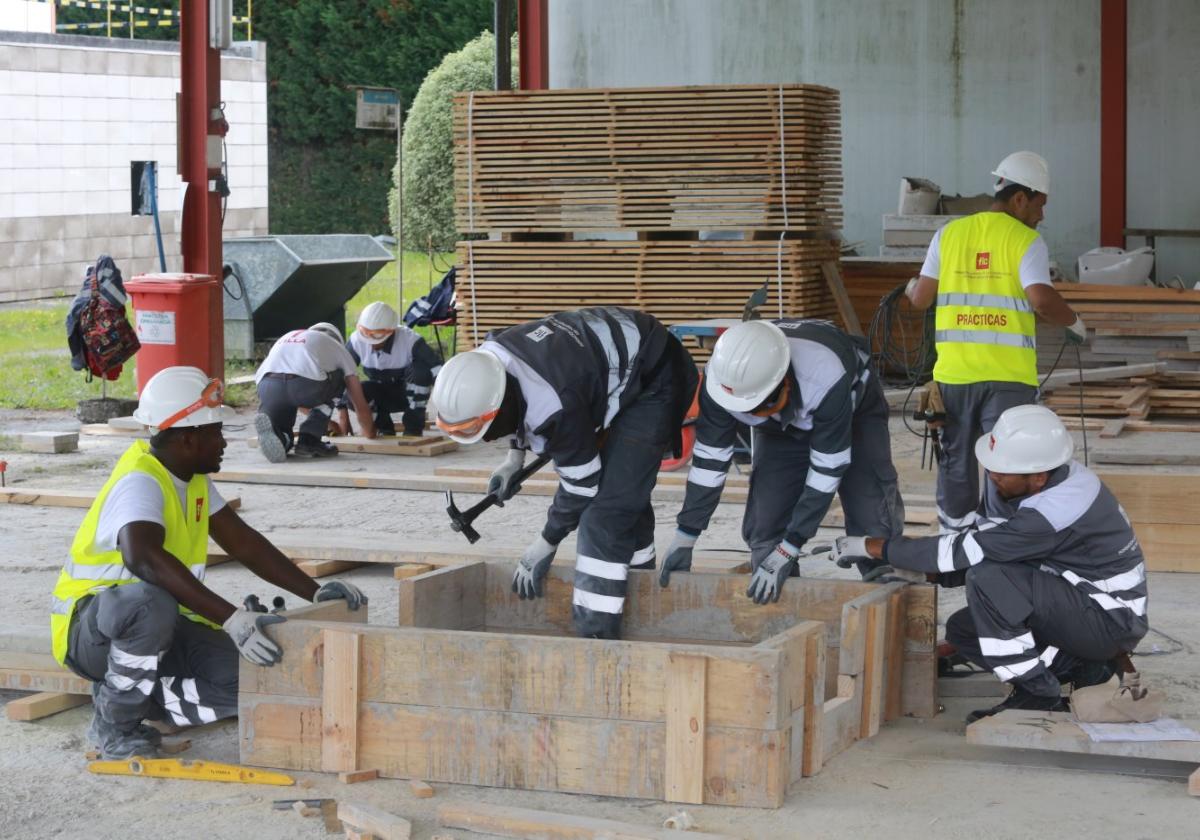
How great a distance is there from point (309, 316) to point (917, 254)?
6.21m

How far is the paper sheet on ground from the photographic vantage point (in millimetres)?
4637

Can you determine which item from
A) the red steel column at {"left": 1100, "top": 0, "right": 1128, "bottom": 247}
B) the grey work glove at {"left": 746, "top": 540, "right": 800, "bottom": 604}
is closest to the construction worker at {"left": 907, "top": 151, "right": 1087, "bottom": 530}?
the grey work glove at {"left": 746, "top": 540, "right": 800, "bottom": 604}

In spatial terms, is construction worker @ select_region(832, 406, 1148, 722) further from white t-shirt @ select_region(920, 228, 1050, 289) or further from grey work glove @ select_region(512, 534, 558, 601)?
white t-shirt @ select_region(920, 228, 1050, 289)

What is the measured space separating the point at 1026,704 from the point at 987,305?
223 centimetres

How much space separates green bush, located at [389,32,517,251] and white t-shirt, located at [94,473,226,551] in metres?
20.4

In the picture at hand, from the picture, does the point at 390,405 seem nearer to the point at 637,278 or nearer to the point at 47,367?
the point at 637,278

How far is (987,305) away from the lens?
271 inches

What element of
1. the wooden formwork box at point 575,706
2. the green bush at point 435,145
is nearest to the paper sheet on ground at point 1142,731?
A: the wooden formwork box at point 575,706

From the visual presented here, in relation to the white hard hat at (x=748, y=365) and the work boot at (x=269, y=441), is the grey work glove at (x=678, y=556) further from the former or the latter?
the work boot at (x=269, y=441)

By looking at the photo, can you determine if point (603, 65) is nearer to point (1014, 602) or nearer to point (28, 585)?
point (28, 585)

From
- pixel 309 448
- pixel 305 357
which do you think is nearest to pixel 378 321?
pixel 305 357

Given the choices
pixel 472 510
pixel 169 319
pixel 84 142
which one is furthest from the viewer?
pixel 84 142

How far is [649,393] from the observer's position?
5703 mm

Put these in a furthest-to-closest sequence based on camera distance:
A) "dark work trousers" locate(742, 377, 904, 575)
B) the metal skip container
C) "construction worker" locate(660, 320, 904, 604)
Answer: the metal skip container < "dark work trousers" locate(742, 377, 904, 575) < "construction worker" locate(660, 320, 904, 604)
